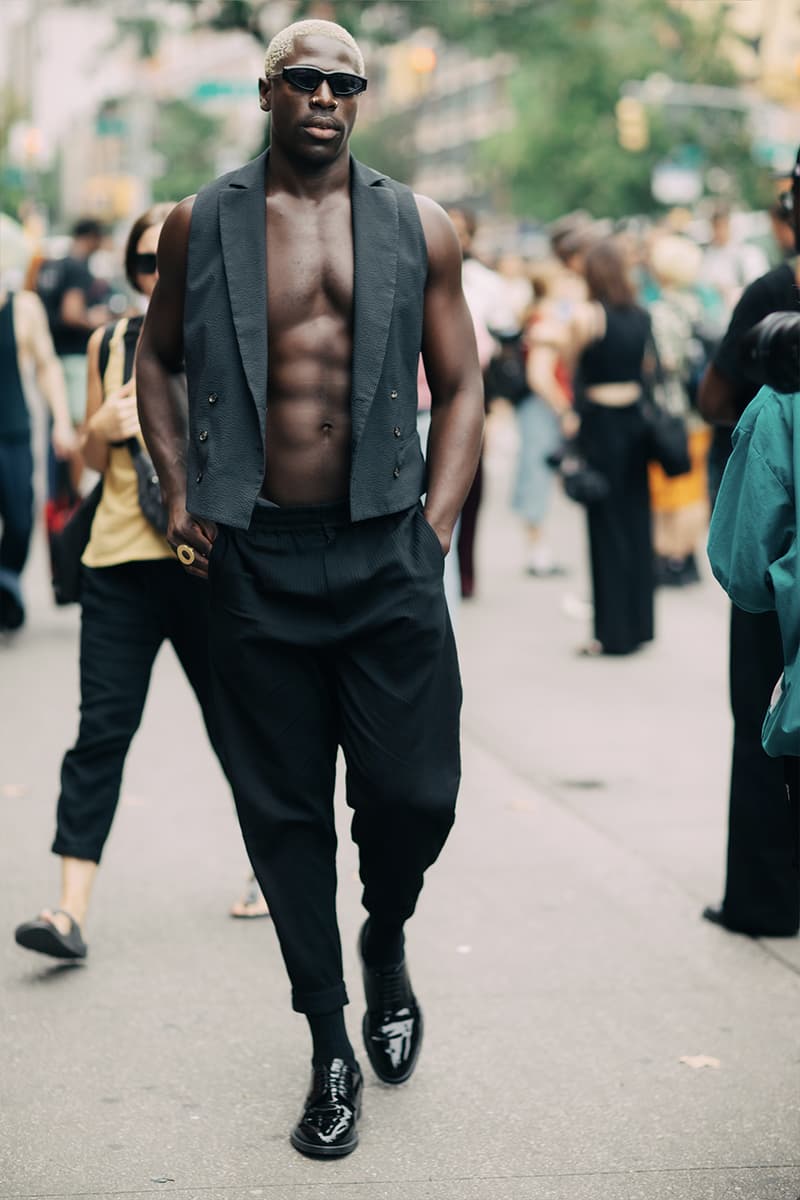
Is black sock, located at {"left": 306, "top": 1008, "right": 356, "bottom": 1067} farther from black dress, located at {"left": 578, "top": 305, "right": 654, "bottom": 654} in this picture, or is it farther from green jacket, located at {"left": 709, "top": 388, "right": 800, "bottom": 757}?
black dress, located at {"left": 578, "top": 305, "right": 654, "bottom": 654}

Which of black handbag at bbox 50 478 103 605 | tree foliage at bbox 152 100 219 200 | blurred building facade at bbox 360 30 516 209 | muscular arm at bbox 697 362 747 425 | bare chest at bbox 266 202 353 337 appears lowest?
blurred building facade at bbox 360 30 516 209

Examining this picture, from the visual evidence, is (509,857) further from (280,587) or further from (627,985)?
(280,587)

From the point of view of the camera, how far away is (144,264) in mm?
5602

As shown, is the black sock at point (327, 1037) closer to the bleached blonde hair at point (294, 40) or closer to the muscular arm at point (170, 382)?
the muscular arm at point (170, 382)

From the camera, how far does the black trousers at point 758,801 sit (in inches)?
213

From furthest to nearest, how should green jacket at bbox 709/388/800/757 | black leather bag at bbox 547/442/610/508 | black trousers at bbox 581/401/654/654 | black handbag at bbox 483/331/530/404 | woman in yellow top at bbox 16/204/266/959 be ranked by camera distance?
black handbag at bbox 483/331/530/404 → black trousers at bbox 581/401/654/654 → black leather bag at bbox 547/442/610/508 → woman in yellow top at bbox 16/204/266/959 → green jacket at bbox 709/388/800/757

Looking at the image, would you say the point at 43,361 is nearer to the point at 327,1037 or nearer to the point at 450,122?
the point at 327,1037

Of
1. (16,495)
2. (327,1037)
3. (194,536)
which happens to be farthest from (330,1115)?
(16,495)

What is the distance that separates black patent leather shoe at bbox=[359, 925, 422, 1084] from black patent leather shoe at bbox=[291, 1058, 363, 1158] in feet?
0.84

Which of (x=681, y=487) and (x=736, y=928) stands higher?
(x=736, y=928)

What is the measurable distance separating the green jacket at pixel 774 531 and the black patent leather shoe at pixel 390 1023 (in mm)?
1211

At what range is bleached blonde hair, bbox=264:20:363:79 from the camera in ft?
13.3

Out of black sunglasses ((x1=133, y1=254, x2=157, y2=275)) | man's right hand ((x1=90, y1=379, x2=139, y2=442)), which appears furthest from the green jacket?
black sunglasses ((x1=133, y1=254, x2=157, y2=275))

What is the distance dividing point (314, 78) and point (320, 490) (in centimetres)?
78
